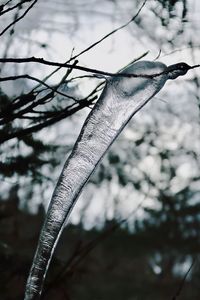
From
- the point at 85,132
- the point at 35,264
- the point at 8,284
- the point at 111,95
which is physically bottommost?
the point at 35,264

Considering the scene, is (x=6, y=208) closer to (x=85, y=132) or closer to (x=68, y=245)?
(x=85, y=132)

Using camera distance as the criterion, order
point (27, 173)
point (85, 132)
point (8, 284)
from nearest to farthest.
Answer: point (85, 132) → point (8, 284) → point (27, 173)

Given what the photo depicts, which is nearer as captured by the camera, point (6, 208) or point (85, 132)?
point (85, 132)

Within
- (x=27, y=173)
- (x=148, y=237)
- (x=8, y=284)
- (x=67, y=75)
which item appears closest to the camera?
(x=67, y=75)

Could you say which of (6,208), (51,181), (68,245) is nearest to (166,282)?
(68,245)
